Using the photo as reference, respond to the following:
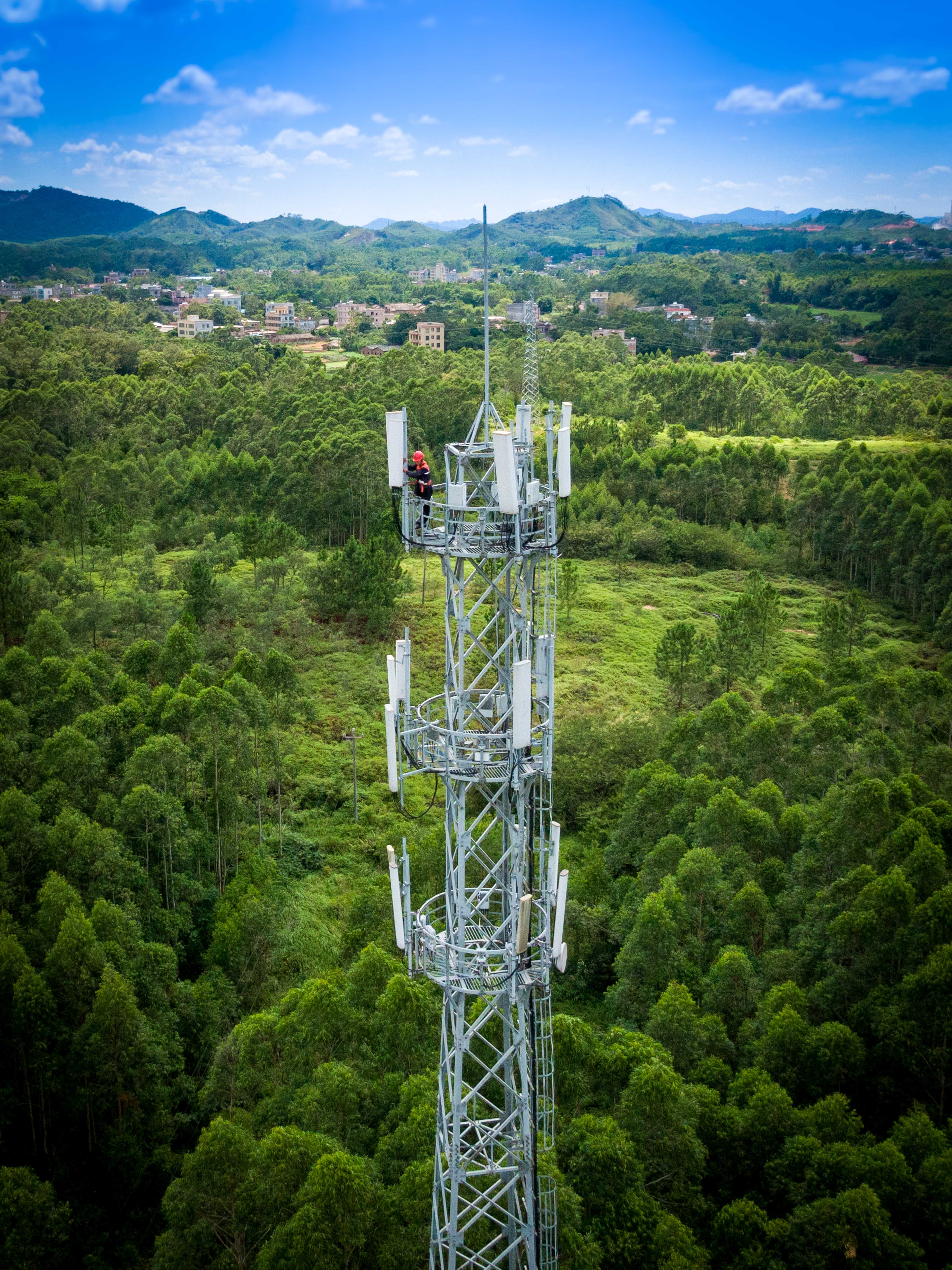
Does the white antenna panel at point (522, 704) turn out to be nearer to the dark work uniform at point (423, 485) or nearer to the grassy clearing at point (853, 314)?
the dark work uniform at point (423, 485)

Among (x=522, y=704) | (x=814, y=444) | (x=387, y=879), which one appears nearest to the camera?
(x=522, y=704)

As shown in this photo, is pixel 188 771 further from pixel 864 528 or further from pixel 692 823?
pixel 864 528

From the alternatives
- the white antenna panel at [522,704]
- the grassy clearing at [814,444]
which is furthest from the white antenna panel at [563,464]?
the grassy clearing at [814,444]

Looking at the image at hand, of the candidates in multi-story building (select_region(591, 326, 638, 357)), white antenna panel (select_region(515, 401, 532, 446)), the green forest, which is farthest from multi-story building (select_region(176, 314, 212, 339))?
white antenna panel (select_region(515, 401, 532, 446))

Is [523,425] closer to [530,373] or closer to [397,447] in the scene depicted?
[397,447]

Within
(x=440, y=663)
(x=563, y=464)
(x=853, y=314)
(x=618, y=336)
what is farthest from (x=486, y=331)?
(x=853, y=314)

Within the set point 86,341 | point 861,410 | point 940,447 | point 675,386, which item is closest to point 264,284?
point 86,341
